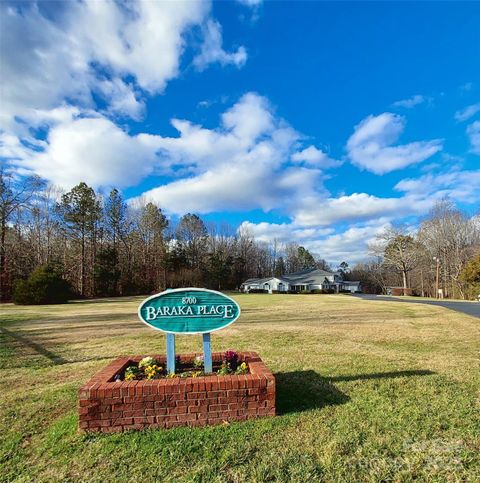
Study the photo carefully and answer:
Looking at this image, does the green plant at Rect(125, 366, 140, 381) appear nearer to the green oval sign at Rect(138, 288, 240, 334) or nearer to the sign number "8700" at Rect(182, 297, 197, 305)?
the green oval sign at Rect(138, 288, 240, 334)

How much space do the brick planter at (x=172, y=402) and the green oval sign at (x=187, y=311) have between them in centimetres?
68

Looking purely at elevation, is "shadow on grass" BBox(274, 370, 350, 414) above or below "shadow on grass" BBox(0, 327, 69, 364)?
below

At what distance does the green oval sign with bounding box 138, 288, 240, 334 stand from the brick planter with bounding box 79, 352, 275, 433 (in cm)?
68

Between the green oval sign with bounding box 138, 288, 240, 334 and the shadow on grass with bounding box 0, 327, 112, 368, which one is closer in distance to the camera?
the green oval sign with bounding box 138, 288, 240, 334

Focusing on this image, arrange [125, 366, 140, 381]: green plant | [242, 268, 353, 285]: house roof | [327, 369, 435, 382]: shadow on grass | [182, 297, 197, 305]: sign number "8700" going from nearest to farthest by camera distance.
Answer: [125, 366, 140, 381]: green plant
[182, 297, 197, 305]: sign number "8700"
[327, 369, 435, 382]: shadow on grass
[242, 268, 353, 285]: house roof

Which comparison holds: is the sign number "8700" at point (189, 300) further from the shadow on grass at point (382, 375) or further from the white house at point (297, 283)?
the white house at point (297, 283)

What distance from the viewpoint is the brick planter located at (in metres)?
3.11

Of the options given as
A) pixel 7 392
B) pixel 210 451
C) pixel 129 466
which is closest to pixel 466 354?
pixel 210 451

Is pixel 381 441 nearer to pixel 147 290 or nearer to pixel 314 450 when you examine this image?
pixel 314 450

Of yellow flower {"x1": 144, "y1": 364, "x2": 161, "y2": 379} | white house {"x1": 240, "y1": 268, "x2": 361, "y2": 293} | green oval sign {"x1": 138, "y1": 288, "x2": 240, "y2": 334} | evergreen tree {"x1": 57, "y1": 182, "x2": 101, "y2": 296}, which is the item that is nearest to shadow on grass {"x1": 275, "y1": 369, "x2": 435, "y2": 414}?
green oval sign {"x1": 138, "y1": 288, "x2": 240, "y2": 334}

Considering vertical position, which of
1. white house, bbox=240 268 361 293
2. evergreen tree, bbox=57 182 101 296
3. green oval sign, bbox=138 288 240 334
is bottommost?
white house, bbox=240 268 361 293

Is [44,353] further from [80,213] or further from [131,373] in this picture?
[80,213]

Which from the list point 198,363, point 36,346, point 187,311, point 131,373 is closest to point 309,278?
point 36,346

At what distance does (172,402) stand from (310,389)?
184cm
